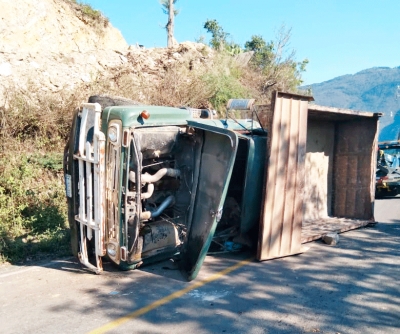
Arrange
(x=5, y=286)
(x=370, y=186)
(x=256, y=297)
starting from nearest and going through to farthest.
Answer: (x=256, y=297) → (x=5, y=286) → (x=370, y=186)

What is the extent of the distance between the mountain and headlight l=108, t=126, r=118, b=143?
31.0 metres

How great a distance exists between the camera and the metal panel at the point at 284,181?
6129mm

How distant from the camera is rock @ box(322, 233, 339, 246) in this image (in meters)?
7.17

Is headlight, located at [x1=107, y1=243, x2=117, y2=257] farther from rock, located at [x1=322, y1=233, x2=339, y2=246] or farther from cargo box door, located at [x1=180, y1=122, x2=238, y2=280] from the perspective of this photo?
rock, located at [x1=322, y1=233, x2=339, y2=246]

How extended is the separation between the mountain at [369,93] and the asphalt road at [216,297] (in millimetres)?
30229

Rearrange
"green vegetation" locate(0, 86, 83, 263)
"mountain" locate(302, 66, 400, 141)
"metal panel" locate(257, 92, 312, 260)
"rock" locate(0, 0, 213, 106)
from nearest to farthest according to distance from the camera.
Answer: "metal panel" locate(257, 92, 312, 260)
"green vegetation" locate(0, 86, 83, 263)
"rock" locate(0, 0, 213, 106)
"mountain" locate(302, 66, 400, 141)

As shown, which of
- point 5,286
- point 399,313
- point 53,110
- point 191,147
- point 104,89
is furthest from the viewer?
point 104,89

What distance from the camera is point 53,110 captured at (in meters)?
10.3

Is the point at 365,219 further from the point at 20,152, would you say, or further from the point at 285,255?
the point at 20,152

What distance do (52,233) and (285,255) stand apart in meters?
3.71

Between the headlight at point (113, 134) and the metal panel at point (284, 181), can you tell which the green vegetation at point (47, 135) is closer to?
the headlight at point (113, 134)

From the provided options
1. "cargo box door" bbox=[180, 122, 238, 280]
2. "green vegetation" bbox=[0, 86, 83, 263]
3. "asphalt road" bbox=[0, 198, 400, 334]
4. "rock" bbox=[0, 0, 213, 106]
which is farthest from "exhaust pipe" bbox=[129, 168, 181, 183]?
"rock" bbox=[0, 0, 213, 106]

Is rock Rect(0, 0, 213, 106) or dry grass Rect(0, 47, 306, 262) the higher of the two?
rock Rect(0, 0, 213, 106)

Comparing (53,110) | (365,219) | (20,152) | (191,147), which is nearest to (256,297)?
(191,147)
